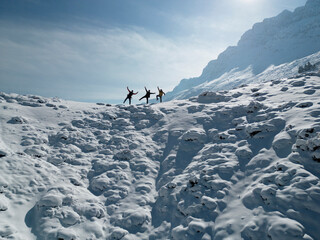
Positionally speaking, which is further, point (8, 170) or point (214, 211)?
point (8, 170)

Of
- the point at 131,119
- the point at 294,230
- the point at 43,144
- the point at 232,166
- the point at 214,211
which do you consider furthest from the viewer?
the point at 131,119

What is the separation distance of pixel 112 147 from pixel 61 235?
655 cm

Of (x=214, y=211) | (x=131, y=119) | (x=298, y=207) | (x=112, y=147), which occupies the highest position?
(x=131, y=119)

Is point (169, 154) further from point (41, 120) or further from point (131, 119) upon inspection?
point (41, 120)

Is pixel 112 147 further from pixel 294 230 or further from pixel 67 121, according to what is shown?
pixel 294 230

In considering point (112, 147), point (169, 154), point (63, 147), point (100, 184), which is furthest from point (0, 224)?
point (169, 154)

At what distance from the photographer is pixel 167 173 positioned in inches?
430

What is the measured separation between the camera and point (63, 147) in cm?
1235

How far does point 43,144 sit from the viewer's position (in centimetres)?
1212

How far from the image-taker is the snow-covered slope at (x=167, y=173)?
23.3ft

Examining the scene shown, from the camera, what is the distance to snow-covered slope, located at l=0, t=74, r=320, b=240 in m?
7.10

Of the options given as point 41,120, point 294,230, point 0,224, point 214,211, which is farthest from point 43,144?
point 294,230

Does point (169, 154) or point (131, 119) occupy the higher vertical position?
point (131, 119)

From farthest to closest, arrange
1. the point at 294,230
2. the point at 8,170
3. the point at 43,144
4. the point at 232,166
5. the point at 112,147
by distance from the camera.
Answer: the point at 112,147 < the point at 43,144 < the point at 232,166 < the point at 8,170 < the point at 294,230
